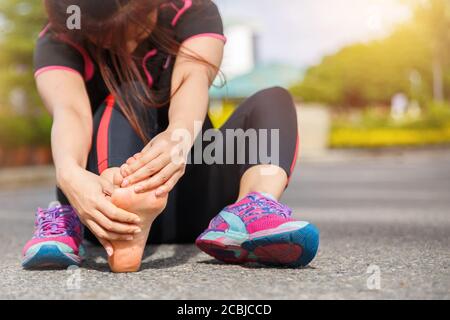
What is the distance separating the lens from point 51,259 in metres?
1.87

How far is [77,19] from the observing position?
6.24 ft

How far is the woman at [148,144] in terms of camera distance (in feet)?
5.52

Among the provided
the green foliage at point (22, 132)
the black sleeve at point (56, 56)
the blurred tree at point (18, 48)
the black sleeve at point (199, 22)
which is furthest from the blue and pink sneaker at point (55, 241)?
the blurred tree at point (18, 48)

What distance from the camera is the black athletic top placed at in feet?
6.72

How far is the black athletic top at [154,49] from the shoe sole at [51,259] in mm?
516

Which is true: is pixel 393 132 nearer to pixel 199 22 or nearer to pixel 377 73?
pixel 199 22

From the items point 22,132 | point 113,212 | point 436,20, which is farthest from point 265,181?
point 436,20

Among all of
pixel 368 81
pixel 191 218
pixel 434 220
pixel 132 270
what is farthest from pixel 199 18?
pixel 368 81

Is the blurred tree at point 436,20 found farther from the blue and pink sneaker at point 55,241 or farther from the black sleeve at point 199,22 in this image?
the blue and pink sneaker at point 55,241

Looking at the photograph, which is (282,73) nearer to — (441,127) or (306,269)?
(441,127)

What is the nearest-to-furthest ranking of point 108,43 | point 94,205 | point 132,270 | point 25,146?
point 94,205 → point 132,270 → point 108,43 → point 25,146

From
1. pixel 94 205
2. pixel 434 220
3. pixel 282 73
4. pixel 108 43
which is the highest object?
pixel 282 73

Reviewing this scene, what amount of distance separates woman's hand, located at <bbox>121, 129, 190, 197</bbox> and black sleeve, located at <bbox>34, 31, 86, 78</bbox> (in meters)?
0.50

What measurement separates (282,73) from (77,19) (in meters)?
21.8
